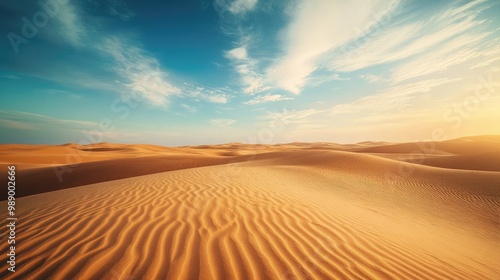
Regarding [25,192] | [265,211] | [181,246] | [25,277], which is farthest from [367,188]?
[25,192]

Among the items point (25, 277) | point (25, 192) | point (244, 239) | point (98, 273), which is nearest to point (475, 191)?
point (244, 239)

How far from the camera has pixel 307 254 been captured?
113 inches

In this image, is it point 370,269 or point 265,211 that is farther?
point 265,211

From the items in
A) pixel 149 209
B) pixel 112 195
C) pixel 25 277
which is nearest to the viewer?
pixel 25 277

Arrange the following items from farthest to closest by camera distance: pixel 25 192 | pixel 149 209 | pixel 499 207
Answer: pixel 25 192 → pixel 499 207 → pixel 149 209

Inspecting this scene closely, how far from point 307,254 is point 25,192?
1584cm

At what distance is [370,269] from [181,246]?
264 centimetres

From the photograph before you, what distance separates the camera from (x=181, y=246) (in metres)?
2.88

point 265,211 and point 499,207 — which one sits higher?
point 265,211

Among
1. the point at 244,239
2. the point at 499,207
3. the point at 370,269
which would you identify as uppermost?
the point at 244,239

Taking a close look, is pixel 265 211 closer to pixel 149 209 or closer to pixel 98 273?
pixel 149 209

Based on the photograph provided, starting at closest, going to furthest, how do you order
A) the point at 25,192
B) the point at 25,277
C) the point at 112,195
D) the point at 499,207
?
the point at 25,277, the point at 112,195, the point at 499,207, the point at 25,192

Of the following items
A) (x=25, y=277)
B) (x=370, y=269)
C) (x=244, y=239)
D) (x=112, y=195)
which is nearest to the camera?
(x=25, y=277)

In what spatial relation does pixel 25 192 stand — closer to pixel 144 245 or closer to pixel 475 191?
pixel 144 245
